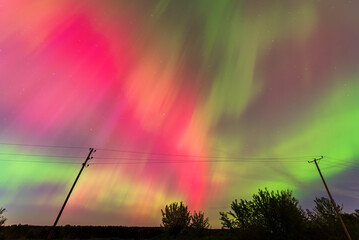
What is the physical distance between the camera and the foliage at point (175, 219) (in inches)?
1603

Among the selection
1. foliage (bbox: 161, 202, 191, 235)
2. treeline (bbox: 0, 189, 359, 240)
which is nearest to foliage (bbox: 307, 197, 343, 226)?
treeline (bbox: 0, 189, 359, 240)

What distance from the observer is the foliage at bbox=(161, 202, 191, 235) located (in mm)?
40719

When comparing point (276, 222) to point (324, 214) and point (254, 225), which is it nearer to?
point (254, 225)

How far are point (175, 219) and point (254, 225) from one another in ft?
60.8

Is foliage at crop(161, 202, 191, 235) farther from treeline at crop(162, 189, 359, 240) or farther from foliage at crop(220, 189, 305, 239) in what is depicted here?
foliage at crop(220, 189, 305, 239)

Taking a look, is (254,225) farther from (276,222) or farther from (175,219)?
(175,219)

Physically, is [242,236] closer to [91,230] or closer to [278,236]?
[278,236]

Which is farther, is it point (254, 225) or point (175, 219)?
point (175, 219)

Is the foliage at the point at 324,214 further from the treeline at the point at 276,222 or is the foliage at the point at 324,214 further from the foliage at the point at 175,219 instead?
the foliage at the point at 175,219

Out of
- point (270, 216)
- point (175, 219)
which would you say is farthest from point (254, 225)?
point (175, 219)

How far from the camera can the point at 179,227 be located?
40.7 m

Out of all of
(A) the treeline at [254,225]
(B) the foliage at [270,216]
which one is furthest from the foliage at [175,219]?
(B) the foliage at [270,216]

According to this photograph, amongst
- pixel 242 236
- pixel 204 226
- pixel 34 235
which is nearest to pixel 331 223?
pixel 242 236

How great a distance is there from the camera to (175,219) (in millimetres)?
41031
